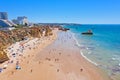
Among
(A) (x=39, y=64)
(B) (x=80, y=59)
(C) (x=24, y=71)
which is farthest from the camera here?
(B) (x=80, y=59)

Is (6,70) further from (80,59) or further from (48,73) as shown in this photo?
(80,59)

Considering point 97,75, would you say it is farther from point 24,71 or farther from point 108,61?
point 24,71

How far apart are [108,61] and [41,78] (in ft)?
49.2

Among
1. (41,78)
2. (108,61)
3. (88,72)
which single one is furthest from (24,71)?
(108,61)

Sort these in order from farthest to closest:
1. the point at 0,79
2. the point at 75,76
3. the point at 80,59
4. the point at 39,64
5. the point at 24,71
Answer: the point at 80,59
the point at 39,64
the point at 24,71
the point at 75,76
the point at 0,79

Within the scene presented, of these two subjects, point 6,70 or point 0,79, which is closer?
point 0,79

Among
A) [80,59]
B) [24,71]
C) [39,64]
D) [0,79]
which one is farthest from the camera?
[80,59]

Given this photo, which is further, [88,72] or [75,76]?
[88,72]

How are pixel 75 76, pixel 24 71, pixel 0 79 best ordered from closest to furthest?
pixel 0 79
pixel 75 76
pixel 24 71

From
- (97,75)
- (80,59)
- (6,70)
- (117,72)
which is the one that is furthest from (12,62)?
(117,72)

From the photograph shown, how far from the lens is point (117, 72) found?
2833 cm

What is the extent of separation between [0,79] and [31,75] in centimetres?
445

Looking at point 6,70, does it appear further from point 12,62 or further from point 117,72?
point 117,72

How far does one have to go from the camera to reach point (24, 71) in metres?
29.0
